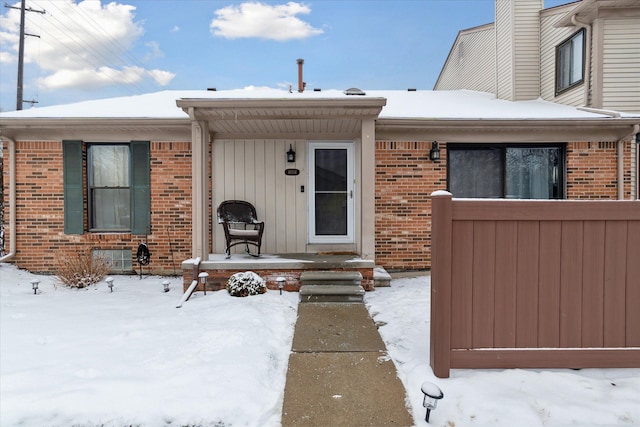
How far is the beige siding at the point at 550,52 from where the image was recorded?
26.8 ft

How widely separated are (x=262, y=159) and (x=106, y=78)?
2730 centimetres

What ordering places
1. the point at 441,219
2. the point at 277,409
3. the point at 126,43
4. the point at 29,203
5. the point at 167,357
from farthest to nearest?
the point at 126,43 < the point at 29,203 < the point at 167,357 < the point at 441,219 < the point at 277,409

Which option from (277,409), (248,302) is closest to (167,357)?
(277,409)

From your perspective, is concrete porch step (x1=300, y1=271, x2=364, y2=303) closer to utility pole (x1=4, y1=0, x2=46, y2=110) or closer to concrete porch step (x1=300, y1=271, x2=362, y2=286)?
concrete porch step (x1=300, y1=271, x2=362, y2=286)

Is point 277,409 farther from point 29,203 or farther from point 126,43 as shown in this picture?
point 126,43

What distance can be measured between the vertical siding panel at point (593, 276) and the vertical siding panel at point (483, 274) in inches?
29.4

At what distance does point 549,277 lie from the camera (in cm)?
287

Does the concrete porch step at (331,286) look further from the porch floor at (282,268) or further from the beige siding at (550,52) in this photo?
the beige siding at (550,52)

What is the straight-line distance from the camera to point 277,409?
2.49m

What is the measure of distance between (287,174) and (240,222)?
122cm

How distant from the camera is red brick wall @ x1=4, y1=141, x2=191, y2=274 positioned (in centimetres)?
634

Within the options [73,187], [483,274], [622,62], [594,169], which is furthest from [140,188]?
[622,62]

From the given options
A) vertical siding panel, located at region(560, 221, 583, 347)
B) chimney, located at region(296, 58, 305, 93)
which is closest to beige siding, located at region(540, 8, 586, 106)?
chimney, located at region(296, 58, 305, 93)

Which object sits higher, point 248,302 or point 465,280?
point 465,280
